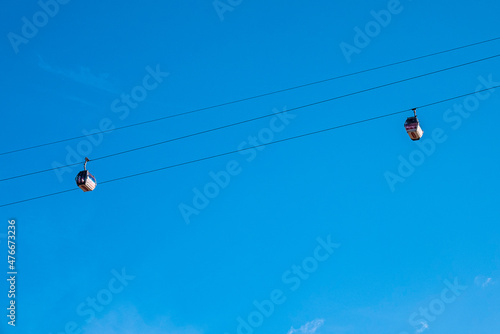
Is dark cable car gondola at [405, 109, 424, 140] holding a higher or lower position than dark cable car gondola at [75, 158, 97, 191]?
lower

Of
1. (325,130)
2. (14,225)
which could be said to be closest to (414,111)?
(325,130)

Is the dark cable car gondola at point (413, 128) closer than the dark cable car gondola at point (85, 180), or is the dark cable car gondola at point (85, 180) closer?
the dark cable car gondola at point (413, 128)

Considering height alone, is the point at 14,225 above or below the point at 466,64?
above

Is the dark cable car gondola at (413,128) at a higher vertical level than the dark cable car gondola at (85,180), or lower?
lower

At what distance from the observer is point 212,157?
26109mm

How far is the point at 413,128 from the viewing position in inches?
919

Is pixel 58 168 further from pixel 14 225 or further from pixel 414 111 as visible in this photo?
pixel 414 111

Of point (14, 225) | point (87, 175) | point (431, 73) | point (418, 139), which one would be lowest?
point (418, 139)

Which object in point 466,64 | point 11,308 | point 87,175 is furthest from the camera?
point 11,308

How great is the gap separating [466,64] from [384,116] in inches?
127

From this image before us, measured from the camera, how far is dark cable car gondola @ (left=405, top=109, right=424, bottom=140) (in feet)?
76.6

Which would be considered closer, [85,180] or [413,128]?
[413,128]

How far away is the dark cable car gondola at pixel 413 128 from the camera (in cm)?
2334

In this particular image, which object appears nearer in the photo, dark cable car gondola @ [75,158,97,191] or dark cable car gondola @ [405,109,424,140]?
dark cable car gondola @ [405,109,424,140]
